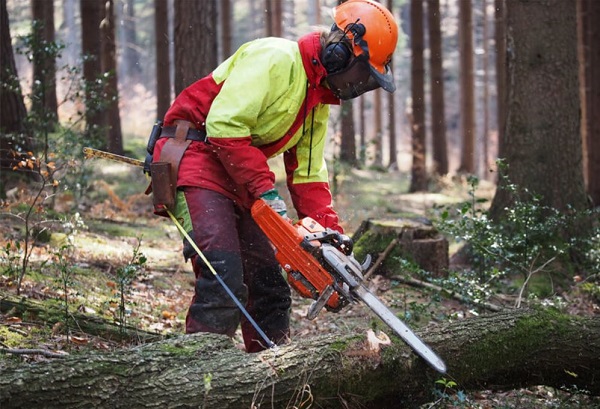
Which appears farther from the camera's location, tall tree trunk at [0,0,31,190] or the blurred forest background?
tall tree trunk at [0,0,31,190]

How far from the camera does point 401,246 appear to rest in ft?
24.4

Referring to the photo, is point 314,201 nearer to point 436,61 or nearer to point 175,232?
point 175,232

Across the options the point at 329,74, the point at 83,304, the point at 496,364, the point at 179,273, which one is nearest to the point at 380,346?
the point at 496,364

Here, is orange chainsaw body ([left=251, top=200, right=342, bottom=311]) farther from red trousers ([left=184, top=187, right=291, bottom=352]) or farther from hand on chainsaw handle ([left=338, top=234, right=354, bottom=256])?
red trousers ([left=184, top=187, right=291, bottom=352])

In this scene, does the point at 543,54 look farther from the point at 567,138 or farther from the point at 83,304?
the point at 83,304

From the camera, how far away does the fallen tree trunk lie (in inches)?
116

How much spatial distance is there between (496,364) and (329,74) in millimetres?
1824

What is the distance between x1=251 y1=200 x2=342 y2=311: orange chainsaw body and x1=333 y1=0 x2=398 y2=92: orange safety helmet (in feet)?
3.13

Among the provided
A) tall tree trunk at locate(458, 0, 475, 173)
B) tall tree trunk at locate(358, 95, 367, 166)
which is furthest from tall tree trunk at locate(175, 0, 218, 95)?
tall tree trunk at locate(458, 0, 475, 173)

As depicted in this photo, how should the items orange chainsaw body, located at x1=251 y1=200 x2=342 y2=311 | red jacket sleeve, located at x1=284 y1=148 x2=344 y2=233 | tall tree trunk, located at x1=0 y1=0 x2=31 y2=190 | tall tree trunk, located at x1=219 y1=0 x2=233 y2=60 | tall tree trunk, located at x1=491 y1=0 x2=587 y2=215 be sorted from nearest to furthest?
orange chainsaw body, located at x1=251 y1=200 x2=342 y2=311 < red jacket sleeve, located at x1=284 y1=148 x2=344 y2=233 < tall tree trunk, located at x1=491 y1=0 x2=587 y2=215 < tall tree trunk, located at x1=0 y1=0 x2=31 y2=190 < tall tree trunk, located at x1=219 y1=0 x2=233 y2=60

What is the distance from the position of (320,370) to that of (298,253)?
0.82 meters

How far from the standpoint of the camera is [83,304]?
5.22 metres

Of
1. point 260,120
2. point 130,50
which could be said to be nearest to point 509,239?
point 260,120

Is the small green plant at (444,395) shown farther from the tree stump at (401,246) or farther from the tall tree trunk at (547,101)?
the tall tree trunk at (547,101)
